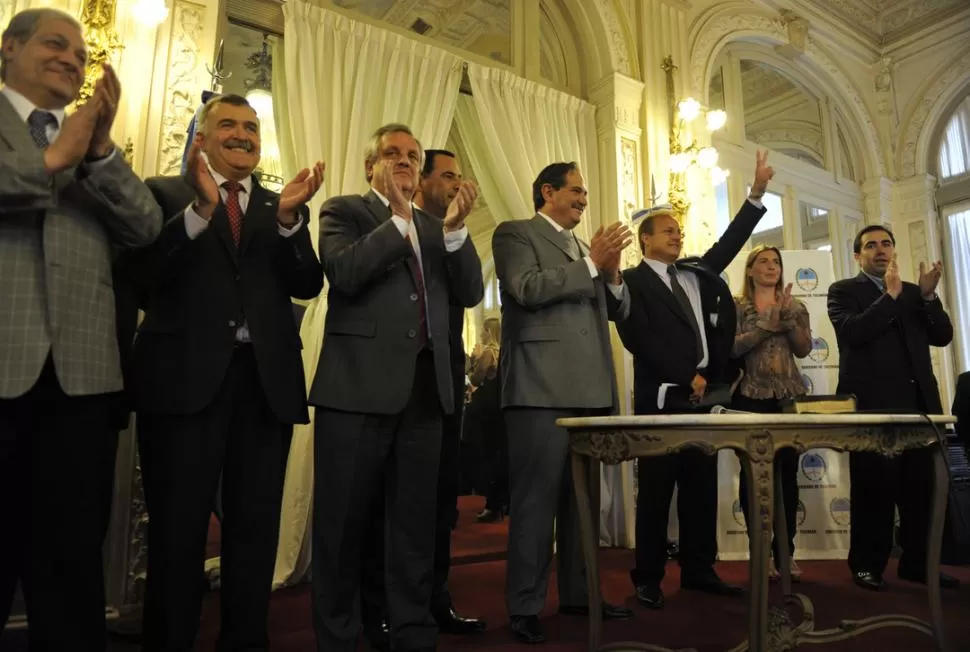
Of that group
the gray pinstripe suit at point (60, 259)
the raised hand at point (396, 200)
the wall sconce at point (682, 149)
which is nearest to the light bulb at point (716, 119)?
the wall sconce at point (682, 149)

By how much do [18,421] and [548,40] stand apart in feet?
14.3

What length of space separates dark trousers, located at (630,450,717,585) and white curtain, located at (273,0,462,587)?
140 centimetres

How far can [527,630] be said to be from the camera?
76.7 inches

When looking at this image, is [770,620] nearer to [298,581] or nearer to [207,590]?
[298,581]

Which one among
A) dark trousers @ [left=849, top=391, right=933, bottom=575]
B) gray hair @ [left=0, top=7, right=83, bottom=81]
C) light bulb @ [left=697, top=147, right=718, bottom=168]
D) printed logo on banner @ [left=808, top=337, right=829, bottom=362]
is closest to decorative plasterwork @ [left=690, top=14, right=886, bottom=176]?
light bulb @ [left=697, top=147, right=718, bottom=168]

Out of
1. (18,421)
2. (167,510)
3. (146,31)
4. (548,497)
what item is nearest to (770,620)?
(548,497)

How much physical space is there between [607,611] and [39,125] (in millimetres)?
1965

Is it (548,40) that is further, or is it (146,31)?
(548,40)

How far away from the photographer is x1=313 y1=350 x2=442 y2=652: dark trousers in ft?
5.16

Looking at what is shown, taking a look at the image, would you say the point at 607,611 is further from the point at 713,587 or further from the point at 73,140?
the point at 73,140

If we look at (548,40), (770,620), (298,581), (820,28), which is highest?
(820,28)

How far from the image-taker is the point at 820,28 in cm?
616

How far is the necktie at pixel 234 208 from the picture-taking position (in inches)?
65.7

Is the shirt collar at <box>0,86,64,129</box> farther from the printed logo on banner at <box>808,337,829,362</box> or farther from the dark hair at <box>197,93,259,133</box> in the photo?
the printed logo on banner at <box>808,337,829,362</box>
